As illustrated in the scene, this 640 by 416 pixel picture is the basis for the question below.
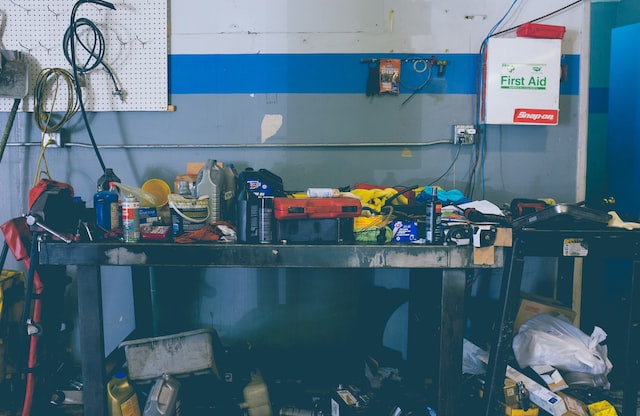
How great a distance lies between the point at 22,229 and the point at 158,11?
132 centimetres

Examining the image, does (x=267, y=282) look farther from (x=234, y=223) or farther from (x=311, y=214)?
(x=311, y=214)

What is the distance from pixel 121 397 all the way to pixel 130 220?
0.76m

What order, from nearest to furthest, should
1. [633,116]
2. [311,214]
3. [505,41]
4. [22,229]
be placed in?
[311,214] → [22,229] → [505,41] → [633,116]

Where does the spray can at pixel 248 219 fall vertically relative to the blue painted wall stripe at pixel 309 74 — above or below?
below

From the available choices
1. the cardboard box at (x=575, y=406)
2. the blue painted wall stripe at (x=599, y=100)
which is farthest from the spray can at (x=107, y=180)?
the blue painted wall stripe at (x=599, y=100)

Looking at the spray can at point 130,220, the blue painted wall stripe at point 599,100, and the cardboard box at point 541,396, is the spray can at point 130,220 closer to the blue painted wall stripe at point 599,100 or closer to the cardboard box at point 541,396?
the cardboard box at point 541,396

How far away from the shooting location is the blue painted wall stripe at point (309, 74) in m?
2.49

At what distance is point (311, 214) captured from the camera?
67.9 inches

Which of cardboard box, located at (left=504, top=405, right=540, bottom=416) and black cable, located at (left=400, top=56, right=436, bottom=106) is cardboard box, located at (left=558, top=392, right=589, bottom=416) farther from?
black cable, located at (left=400, top=56, right=436, bottom=106)

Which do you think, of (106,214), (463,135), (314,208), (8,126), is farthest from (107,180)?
(463,135)

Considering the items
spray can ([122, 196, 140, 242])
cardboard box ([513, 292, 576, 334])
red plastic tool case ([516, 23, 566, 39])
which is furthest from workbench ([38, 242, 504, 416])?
red plastic tool case ([516, 23, 566, 39])

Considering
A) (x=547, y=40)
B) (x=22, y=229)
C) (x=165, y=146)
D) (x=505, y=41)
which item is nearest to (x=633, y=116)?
(x=547, y=40)

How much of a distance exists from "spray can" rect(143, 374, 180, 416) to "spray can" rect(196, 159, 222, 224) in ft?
2.32

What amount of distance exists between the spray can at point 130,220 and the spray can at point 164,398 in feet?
2.16
